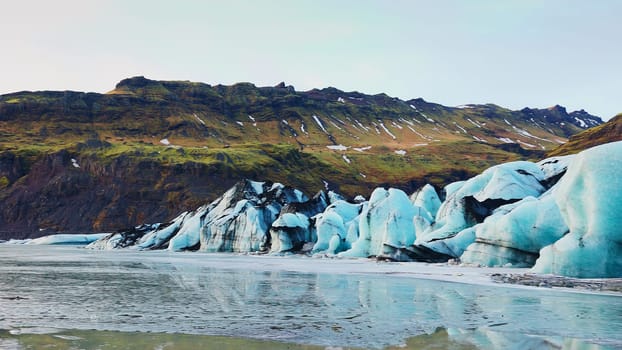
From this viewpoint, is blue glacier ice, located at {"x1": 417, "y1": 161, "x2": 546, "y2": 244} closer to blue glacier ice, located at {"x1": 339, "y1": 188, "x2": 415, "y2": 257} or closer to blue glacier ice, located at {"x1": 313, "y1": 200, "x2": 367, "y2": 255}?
blue glacier ice, located at {"x1": 339, "y1": 188, "x2": 415, "y2": 257}

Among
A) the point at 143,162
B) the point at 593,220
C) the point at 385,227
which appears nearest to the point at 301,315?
the point at 593,220

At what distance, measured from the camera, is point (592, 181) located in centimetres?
2269

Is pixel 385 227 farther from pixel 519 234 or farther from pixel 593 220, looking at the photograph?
pixel 593 220

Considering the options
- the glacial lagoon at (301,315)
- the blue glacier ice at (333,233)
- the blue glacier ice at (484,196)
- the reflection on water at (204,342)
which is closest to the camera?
the reflection on water at (204,342)

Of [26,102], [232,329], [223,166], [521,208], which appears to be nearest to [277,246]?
[521,208]

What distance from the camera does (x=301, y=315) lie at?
1338 centimetres

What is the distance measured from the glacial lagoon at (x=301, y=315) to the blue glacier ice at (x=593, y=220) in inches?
149

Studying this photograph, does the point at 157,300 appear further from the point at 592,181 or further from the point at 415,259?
the point at 415,259

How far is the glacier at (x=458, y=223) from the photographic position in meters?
22.3

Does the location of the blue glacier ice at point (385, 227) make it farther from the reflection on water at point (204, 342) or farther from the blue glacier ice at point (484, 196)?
the reflection on water at point (204, 342)

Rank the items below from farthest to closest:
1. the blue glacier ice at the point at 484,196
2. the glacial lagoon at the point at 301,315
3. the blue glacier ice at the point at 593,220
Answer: the blue glacier ice at the point at 484,196
the blue glacier ice at the point at 593,220
the glacial lagoon at the point at 301,315

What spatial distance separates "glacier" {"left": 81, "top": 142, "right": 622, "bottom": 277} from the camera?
2231 centimetres

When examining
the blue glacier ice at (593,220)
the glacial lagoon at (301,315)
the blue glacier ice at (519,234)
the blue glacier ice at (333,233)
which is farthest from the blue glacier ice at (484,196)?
the glacial lagoon at (301,315)

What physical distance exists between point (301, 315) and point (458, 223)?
24335 mm
